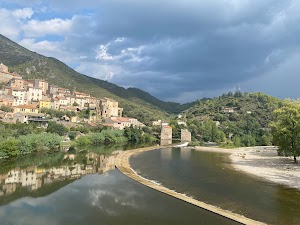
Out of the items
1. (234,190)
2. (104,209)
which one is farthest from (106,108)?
(104,209)

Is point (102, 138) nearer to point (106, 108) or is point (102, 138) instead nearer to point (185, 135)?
point (106, 108)

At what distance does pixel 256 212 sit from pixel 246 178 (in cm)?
1302

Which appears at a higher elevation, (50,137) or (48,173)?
(50,137)

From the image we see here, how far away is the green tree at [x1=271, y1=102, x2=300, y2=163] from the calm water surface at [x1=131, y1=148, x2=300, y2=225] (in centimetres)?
886

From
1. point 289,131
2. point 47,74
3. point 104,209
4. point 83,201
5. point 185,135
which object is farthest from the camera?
point 47,74

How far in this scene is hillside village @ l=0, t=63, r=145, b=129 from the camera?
76.5 meters

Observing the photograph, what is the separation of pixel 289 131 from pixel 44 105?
73.7m

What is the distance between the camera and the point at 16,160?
42250mm

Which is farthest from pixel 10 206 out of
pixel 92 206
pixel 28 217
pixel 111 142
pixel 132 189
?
pixel 111 142

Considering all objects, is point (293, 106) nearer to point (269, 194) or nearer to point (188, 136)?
point (269, 194)

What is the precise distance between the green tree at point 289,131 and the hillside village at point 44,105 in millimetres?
56304

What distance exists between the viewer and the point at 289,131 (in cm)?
4206

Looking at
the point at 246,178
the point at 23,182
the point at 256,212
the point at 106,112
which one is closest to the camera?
the point at 256,212

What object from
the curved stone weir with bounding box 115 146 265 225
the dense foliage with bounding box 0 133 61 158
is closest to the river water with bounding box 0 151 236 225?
the curved stone weir with bounding box 115 146 265 225
